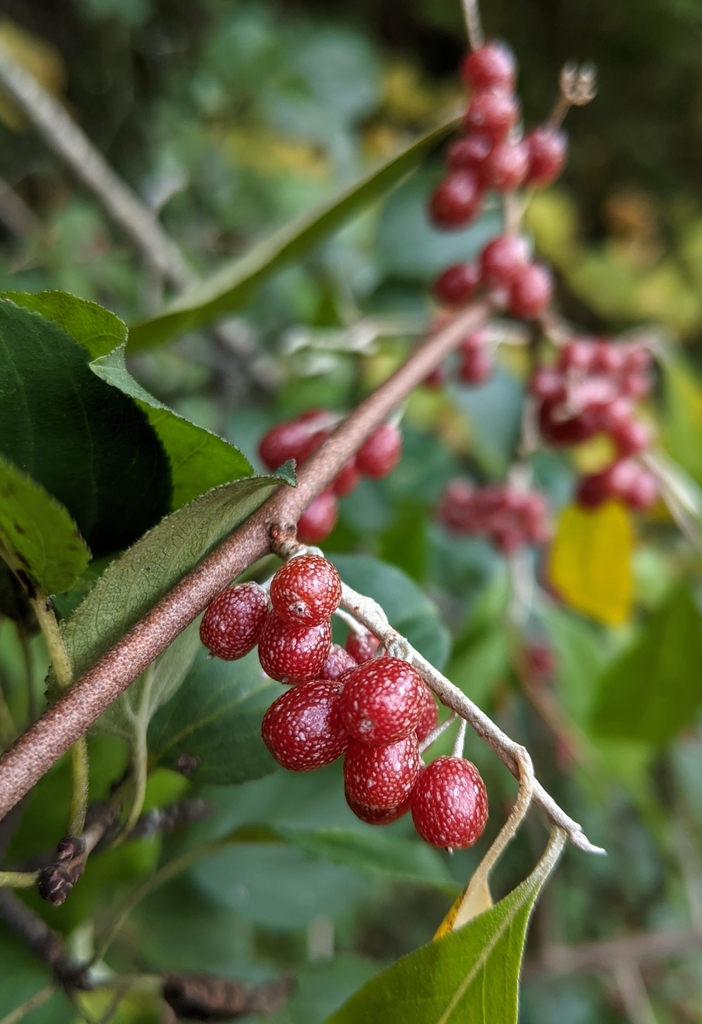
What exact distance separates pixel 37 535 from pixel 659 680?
81cm

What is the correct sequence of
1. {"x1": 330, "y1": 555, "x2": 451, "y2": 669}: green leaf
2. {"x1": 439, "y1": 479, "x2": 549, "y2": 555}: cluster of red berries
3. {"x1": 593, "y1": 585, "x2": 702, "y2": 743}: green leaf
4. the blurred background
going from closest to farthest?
{"x1": 330, "y1": 555, "x2": 451, "y2": 669}: green leaf, the blurred background, {"x1": 593, "y1": 585, "x2": 702, "y2": 743}: green leaf, {"x1": 439, "y1": 479, "x2": 549, "y2": 555}: cluster of red berries

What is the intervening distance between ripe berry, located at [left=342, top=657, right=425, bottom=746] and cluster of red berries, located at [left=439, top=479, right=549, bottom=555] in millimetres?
743

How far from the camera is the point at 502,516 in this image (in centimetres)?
104

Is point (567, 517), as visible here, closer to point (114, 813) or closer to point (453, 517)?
point (453, 517)

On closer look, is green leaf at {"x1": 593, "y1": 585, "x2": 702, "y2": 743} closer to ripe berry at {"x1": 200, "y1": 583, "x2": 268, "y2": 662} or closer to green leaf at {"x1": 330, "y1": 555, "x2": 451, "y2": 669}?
green leaf at {"x1": 330, "y1": 555, "x2": 451, "y2": 669}

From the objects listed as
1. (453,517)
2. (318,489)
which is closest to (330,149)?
(453,517)

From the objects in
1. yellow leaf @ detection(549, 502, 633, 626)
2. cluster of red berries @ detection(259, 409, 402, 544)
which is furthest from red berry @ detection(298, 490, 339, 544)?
yellow leaf @ detection(549, 502, 633, 626)

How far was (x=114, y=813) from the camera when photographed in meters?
0.41

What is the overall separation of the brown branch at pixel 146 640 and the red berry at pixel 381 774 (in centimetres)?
10

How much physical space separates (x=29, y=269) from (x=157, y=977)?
1136 mm

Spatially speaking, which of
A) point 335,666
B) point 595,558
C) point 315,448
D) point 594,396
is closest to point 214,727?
point 335,666

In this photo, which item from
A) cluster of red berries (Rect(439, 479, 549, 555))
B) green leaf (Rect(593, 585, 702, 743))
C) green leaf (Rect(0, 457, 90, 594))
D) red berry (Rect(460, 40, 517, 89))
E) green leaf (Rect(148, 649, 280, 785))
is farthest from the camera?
cluster of red berries (Rect(439, 479, 549, 555))

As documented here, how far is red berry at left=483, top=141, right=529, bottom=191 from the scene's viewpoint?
0.69 meters

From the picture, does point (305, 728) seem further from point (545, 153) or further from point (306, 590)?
point (545, 153)
